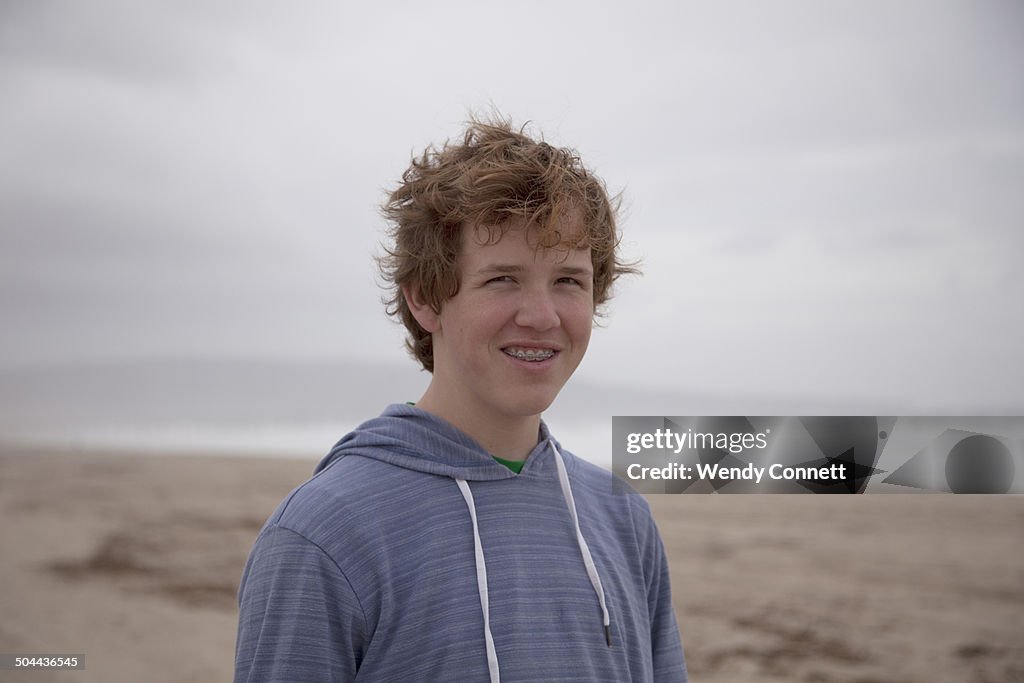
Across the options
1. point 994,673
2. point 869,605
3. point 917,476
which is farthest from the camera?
point 869,605

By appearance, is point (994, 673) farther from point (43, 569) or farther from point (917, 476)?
point (43, 569)

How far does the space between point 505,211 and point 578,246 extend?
132 mm

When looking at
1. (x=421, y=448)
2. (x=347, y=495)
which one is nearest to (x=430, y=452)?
(x=421, y=448)

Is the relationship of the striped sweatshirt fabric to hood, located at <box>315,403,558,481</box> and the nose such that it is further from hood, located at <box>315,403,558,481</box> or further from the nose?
the nose

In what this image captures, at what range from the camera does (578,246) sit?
4.92 feet

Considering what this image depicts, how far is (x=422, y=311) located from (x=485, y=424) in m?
0.22

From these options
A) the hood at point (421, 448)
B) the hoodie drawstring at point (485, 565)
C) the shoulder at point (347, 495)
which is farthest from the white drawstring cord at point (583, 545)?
the shoulder at point (347, 495)

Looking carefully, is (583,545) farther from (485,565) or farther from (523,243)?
(523,243)

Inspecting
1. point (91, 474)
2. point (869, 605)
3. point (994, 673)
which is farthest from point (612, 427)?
point (91, 474)

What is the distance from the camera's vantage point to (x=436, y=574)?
139 cm

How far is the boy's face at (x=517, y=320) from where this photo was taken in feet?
4.75

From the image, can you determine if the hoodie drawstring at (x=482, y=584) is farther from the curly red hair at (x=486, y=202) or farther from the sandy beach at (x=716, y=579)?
the sandy beach at (x=716, y=579)

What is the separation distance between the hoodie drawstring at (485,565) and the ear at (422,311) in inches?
10.6

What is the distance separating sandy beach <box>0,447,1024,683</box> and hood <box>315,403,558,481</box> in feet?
17.3
